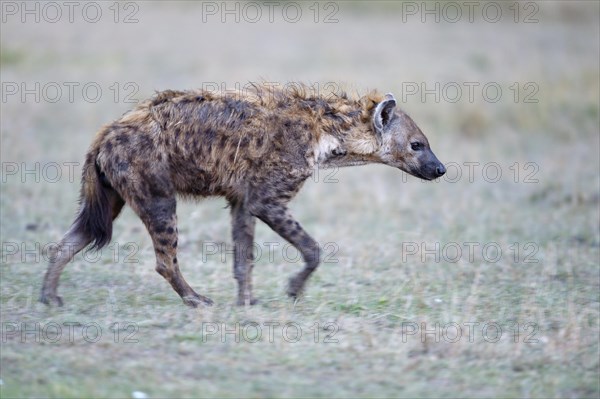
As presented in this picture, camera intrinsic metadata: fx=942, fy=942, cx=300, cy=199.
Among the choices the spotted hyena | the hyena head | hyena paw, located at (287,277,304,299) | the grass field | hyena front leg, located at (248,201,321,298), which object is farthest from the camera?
the hyena head

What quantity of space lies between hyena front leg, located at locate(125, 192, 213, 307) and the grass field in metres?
0.23

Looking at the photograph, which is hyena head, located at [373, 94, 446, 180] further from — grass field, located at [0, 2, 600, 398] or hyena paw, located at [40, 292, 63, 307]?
hyena paw, located at [40, 292, 63, 307]

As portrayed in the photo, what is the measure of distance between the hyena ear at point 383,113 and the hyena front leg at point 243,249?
1.12 meters

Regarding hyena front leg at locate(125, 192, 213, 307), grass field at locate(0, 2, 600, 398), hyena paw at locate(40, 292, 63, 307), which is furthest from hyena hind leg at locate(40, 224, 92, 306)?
hyena front leg at locate(125, 192, 213, 307)

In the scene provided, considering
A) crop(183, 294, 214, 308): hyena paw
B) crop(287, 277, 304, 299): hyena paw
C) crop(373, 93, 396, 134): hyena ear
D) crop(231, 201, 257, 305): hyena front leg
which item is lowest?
crop(183, 294, 214, 308): hyena paw

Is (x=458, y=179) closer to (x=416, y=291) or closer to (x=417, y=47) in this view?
(x=416, y=291)

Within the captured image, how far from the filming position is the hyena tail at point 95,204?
239 inches

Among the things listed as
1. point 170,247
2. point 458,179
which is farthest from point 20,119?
point 170,247

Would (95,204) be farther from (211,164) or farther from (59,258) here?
(211,164)

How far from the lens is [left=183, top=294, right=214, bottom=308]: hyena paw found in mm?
6090

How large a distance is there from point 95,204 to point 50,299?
68 cm

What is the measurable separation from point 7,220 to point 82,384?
4.27m

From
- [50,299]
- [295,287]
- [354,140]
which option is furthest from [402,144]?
[50,299]

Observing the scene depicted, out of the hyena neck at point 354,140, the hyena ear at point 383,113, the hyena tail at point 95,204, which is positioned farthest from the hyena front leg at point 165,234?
the hyena ear at point 383,113
